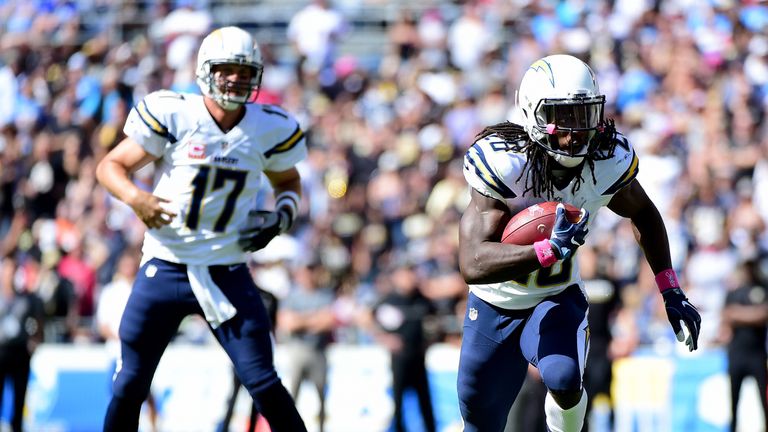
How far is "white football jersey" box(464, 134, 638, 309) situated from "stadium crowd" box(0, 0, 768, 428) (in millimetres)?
4209

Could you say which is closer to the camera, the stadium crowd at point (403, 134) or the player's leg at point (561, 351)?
the player's leg at point (561, 351)

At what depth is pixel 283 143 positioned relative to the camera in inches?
239

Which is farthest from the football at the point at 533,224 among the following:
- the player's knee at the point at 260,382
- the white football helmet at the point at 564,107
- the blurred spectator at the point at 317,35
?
the blurred spectator at the point at 317,35

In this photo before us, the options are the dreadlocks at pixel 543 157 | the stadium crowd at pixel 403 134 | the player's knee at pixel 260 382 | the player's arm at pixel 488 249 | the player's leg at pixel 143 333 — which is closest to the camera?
the player's arm at pixel 488 249

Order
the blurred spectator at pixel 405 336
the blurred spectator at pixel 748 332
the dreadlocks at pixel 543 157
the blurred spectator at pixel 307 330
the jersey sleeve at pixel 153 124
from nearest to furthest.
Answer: the dreadlocks at pixel 543 157
the jersey sleeve at pixel 153 124
the blurred spectator at pixel 748 332
the blurred spectator at pixel 405 336
the blurred spectator at pixel 307 330

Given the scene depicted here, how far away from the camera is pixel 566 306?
5203mm

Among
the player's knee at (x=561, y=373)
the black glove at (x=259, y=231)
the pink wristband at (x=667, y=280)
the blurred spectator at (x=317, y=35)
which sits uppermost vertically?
the blurred spectator at (x=317, y=35)

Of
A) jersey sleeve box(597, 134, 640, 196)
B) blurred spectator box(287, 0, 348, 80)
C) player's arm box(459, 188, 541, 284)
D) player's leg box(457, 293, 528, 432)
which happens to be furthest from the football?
blurred spectator box(287, 0, 348, 80)

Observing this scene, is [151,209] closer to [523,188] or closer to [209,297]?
[209,297]

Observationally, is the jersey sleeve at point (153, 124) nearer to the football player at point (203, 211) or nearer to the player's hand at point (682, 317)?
the football player at point (203, 211)

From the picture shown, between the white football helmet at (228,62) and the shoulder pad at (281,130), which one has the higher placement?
the white football helmet at (228,62)

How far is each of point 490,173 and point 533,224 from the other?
279mm

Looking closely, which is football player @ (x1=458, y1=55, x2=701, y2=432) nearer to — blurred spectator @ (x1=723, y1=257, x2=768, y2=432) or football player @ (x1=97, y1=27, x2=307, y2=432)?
football player @ (x1=97, y1=27, x2=307, y2=432)

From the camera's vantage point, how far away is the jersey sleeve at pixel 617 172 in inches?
204
